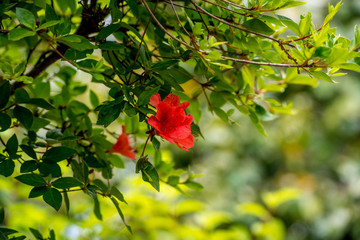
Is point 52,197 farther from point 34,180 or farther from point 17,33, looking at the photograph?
point 17,33

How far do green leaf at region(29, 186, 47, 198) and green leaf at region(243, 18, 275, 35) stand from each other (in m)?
0.26

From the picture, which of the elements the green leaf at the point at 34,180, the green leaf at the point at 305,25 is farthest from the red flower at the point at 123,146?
the green leaf at the point at 305,25

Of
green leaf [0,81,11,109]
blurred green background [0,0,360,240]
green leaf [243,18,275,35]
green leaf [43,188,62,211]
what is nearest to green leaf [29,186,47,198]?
green leaf [43,188,62,211]

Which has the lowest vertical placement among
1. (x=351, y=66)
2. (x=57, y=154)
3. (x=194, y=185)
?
(x=194, y=185)

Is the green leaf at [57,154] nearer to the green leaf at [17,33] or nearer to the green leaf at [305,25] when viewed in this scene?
the green leaf at [17,33]

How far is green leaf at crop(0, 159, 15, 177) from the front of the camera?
39cm

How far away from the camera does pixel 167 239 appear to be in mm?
1331

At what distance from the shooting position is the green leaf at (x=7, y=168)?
0.39 metres

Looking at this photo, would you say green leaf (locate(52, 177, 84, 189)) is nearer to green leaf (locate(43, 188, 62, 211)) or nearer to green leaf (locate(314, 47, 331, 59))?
green leaf (locate(43, 188, 62, 211))

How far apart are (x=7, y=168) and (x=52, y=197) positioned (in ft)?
0.18

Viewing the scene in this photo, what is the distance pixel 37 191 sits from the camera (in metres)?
0.39

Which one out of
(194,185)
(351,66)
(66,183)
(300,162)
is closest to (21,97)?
(66,183)

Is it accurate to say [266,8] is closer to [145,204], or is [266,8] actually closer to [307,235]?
[145,204]

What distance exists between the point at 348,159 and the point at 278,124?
0.60 meters
